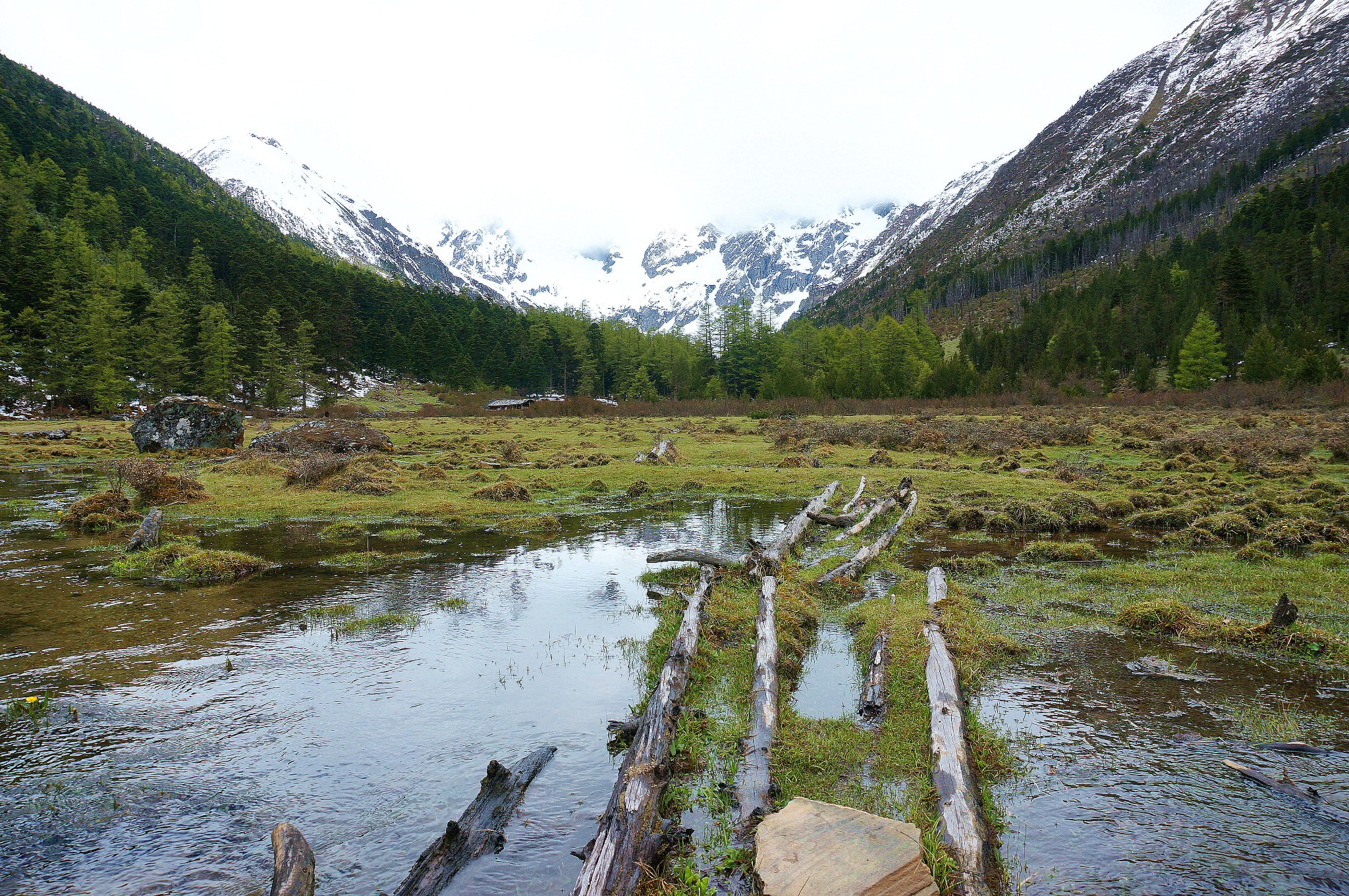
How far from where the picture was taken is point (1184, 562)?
45.1 feet

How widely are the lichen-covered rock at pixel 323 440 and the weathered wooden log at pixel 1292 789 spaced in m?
33.0

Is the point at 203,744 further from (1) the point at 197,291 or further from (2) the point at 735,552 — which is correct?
(1) the point at 197,291

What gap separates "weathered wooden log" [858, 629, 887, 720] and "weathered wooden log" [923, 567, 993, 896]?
58 centimetres

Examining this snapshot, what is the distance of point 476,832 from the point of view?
5.18 metres

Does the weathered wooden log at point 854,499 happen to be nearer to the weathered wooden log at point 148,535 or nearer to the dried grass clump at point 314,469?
the weathered wooden log at point 148,535

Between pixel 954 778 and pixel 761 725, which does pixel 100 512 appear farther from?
pixel 954 778

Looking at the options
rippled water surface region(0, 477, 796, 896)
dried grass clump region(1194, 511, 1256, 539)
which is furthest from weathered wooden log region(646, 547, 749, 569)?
dried grass clump region(1194, 511, 1256, 539)

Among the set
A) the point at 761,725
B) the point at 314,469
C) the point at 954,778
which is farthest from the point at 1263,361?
the point at 314,469

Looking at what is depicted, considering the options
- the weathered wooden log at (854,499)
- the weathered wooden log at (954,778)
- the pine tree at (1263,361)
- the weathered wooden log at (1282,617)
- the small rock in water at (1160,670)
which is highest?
the pine tree at (1263,361)

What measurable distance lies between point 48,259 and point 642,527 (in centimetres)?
8361

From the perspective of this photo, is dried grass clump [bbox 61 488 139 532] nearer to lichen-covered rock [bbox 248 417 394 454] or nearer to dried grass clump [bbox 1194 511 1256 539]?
lichen-covered rock [bbox 248 417 394 454]

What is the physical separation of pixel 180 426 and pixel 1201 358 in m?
94.3

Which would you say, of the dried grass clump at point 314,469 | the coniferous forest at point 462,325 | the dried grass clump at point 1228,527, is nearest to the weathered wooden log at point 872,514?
the dried grass clump at point 1228,527

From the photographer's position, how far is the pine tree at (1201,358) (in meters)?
70.6
